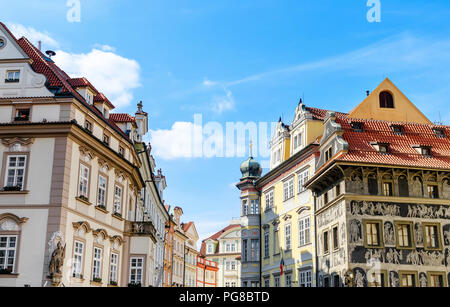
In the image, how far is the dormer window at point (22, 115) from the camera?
26547 mm

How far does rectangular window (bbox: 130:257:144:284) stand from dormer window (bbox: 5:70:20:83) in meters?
12.2

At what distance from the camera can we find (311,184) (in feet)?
129

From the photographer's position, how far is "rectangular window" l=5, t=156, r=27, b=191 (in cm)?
2531

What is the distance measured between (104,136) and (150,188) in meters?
16.0

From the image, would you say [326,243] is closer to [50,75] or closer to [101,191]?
[101,191]

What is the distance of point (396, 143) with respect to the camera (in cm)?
→ 3747

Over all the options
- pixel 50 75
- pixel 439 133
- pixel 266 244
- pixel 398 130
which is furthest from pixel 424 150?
pixel 50 75

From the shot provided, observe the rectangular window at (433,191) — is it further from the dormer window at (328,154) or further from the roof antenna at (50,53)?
the roof antenna at (50,53)

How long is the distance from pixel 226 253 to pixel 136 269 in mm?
65648

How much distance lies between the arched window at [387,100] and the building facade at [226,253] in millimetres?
53674

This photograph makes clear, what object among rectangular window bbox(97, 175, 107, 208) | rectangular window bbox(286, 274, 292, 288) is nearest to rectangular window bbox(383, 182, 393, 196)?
rectangular window bbox(286, 274, 292, 288)
